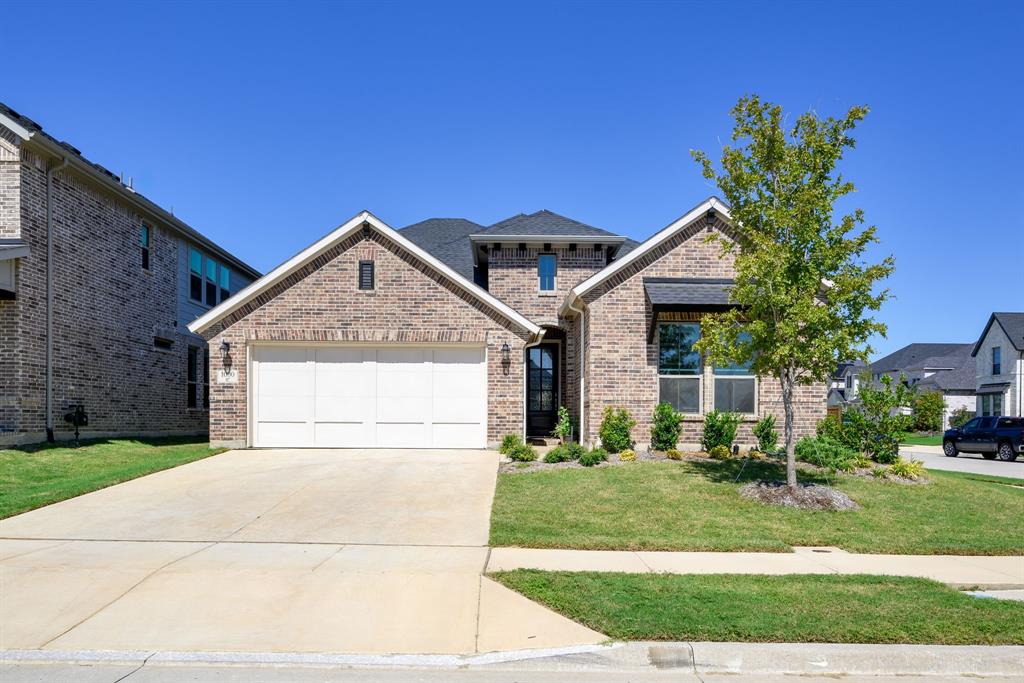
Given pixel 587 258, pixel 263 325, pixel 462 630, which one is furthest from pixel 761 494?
pixel 263 325

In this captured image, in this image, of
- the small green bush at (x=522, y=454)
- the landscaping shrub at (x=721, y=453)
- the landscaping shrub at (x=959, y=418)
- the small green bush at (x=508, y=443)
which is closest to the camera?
the small green bush at (x=522, y=454)

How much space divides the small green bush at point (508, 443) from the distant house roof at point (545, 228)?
6.28m

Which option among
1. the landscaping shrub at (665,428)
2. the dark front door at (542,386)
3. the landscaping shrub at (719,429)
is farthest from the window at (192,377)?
the landscaping shrub at (719,429)

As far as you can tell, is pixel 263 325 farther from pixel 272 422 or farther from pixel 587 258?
pixel 587 258

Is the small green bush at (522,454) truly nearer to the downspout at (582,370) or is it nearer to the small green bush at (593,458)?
the small green bush at (593,458)

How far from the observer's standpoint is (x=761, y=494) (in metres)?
11.1

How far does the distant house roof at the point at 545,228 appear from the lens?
19.2m

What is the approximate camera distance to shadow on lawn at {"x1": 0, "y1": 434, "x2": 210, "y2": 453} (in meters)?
14.8

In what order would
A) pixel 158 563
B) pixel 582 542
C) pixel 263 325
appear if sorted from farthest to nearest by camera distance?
1. pixel 263 325
2. pixel 582 542
3. pixel 158 563

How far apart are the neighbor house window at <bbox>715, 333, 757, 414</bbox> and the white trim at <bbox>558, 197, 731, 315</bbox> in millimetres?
2935

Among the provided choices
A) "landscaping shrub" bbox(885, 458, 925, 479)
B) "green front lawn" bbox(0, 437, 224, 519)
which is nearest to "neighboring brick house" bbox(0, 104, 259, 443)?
"green front lawn" bbox(0, 437, 224, 519)

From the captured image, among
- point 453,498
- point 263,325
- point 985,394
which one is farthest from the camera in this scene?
point 985,394

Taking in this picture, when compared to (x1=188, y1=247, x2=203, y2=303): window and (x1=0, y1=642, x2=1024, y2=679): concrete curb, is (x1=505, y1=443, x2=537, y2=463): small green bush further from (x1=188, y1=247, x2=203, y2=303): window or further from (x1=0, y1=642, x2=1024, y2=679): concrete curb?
(x1=188, y1=247, x2=203, y2=303): window

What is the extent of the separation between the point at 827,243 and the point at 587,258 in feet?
30.3
